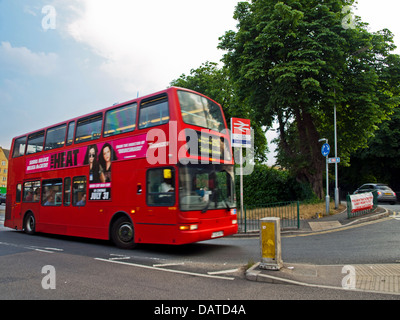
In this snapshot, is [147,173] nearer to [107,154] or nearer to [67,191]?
[107,154]

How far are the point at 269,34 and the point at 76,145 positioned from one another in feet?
42.2

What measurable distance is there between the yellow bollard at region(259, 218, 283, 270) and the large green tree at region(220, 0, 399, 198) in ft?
41.3

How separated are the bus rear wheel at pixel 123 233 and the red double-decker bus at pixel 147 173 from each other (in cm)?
3

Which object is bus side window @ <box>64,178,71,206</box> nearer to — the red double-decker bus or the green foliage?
the red double-decker bus

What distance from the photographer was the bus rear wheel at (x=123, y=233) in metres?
9.20

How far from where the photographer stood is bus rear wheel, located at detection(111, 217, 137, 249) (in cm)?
920

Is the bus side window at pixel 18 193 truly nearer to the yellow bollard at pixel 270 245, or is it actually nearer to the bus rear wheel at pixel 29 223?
the bus rear wheel at pixel 29 223

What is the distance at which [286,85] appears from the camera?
18031 mm

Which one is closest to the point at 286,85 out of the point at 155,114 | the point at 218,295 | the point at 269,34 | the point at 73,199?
the point at 269,34

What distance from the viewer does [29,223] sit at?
45.2 ft

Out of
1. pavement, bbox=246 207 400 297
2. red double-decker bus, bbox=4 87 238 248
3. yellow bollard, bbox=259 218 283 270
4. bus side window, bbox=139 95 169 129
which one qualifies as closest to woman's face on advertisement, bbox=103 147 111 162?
red double-decker bus, bbox=4 87 238 248

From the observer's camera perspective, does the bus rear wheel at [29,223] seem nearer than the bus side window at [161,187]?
No

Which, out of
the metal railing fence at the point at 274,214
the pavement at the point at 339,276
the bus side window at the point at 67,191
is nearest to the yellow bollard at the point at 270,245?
the pavement at the point at 339,276
